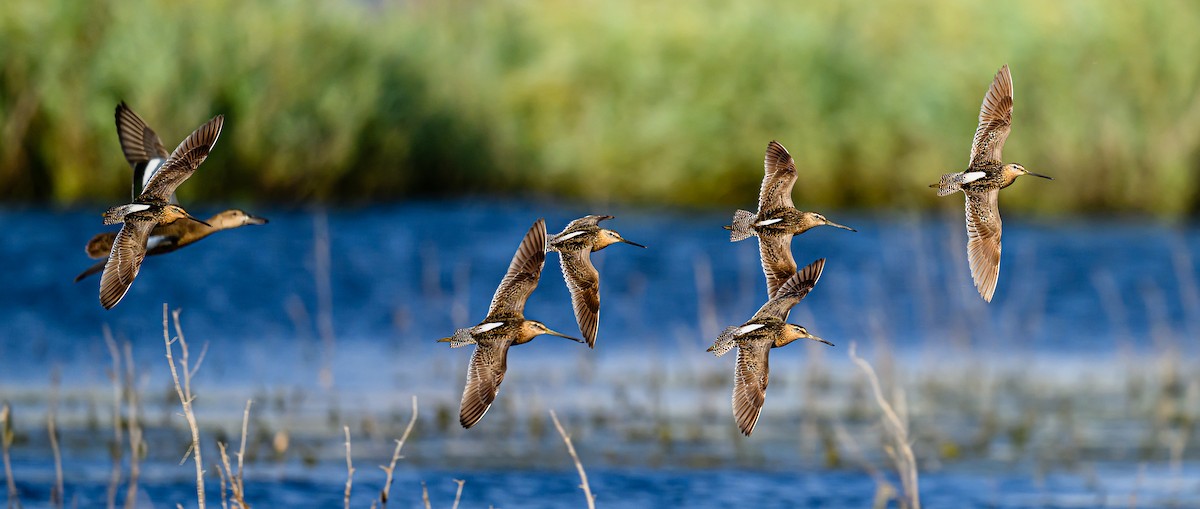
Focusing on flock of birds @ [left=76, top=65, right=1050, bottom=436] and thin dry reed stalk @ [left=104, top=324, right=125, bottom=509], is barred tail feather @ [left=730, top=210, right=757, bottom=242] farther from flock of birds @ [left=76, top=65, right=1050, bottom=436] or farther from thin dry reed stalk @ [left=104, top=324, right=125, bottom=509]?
thin dry reed stalk @ [left=104, top=324, right=125, bottom=509]

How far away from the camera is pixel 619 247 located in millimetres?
22297

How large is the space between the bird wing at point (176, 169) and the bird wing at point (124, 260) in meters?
0.10

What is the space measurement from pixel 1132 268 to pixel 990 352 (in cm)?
556

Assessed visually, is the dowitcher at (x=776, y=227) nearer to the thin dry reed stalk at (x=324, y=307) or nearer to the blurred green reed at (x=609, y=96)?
the thin dry reed stalk at (x=324, y=307)

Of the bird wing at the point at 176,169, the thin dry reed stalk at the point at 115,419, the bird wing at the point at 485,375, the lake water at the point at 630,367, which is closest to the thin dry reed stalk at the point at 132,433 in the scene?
the thin dry reed stalk at the point at 115,419

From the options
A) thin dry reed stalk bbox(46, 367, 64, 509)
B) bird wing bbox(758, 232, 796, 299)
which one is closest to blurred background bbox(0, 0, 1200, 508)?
thin dry reed stalk bbox(46, 367, 64, 509)

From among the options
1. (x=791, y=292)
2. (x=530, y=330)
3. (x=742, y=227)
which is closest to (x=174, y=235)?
(x=530, y=330)

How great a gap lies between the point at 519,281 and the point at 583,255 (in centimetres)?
15

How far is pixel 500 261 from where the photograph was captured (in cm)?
2098

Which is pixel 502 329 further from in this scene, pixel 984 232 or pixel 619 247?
pixel 619 247

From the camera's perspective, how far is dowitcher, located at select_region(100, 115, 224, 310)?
3957 mm

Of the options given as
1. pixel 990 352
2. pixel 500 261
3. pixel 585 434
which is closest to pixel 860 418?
pixel 585 434

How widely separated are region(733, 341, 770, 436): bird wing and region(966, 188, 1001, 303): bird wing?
1.65 feet

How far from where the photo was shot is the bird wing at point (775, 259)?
12.7 ft
